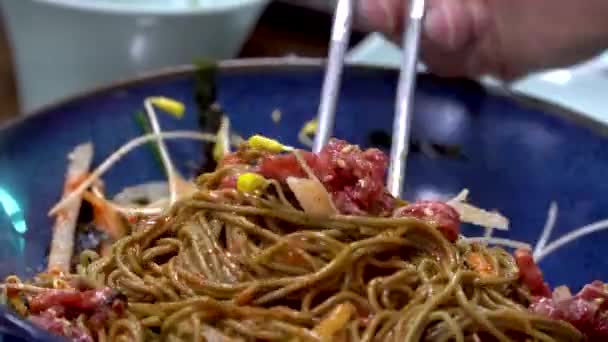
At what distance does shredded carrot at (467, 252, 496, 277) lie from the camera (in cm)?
77

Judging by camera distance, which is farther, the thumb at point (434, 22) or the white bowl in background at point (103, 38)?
the white bowl in background at point (103, 38)

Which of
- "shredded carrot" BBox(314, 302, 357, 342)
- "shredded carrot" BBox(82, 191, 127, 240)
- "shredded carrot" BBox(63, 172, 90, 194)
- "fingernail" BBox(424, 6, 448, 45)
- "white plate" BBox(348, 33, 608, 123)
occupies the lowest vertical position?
"shredded carrot" BBox(82, 191, 127, 240)

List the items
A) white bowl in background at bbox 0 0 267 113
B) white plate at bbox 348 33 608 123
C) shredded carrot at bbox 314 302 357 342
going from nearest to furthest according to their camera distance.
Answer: shredded carrot at bbox 314 302 357 342, white bowl in background at bbox 0 0 267 113, white plate at bbox 348 33 608 123

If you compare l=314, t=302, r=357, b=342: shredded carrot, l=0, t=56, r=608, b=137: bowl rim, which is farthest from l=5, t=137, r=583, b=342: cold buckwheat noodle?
l=0, t=56, r=608, b=137: bowl rim

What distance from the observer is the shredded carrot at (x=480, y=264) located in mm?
768

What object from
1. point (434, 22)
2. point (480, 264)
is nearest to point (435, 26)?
point (434, 22)

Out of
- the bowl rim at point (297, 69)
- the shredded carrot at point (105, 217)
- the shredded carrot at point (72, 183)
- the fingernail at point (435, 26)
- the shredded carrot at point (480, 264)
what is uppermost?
the fingernail at point (435, 26)

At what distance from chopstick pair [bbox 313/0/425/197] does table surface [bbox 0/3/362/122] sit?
61 cm

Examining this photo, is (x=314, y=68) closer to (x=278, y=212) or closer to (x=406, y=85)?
(x=406, y=85)

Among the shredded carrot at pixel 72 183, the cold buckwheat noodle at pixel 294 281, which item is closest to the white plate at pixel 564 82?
the shredded carrot at pixel 72 183

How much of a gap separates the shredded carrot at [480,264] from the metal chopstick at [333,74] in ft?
0.67

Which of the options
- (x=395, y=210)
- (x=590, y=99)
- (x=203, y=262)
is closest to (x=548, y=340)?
(x=395, y=210)

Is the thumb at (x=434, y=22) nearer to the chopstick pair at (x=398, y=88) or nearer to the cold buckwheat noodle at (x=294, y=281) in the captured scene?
the chopstick pair at (x=398, y=88)

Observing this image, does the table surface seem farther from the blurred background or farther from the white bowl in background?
the white bowl in background
